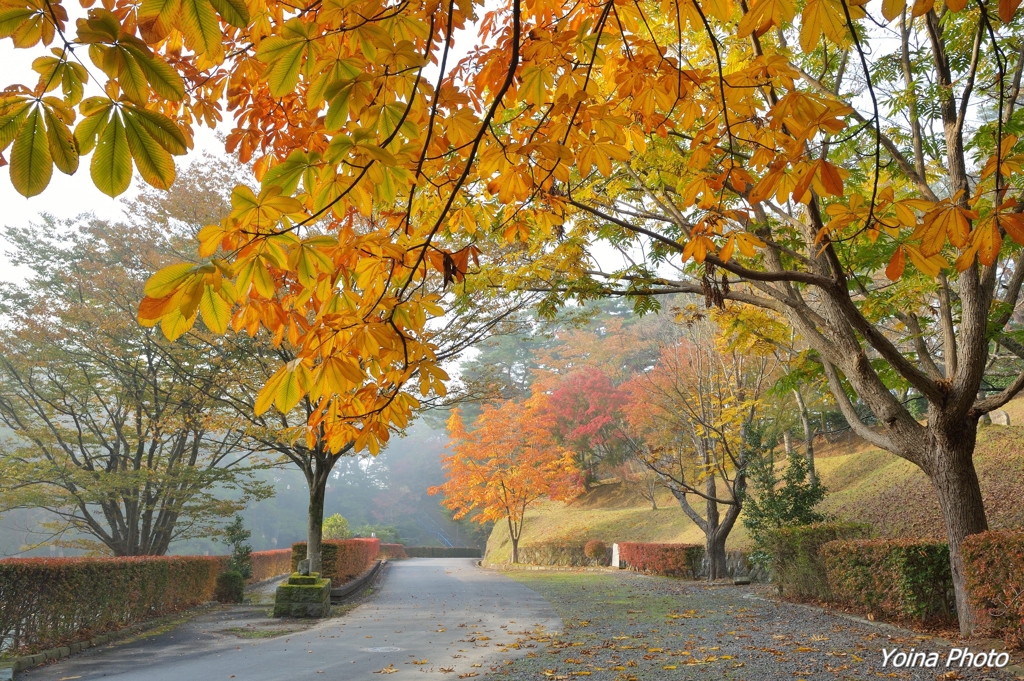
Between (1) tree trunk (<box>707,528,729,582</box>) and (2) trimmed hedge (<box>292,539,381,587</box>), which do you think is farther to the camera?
(1) tree trunk (<box>707,528,729,582</box>)

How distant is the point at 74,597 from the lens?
675 cm

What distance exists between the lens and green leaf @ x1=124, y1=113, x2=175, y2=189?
0.85 metres

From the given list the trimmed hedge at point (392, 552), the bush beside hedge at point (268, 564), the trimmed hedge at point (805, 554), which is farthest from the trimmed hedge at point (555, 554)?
the trimmed hedge at point (805, 554)

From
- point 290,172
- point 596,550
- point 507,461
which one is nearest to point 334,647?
point 290,172

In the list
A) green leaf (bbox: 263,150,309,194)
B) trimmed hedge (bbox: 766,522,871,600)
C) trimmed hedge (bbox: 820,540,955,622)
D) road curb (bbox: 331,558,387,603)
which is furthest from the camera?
road curb (bbox: 331,558,387,603)

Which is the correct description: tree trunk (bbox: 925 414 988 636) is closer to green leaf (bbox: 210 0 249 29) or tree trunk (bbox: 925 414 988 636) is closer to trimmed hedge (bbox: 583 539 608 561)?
green leaf (bbox: 210 0 249 29)

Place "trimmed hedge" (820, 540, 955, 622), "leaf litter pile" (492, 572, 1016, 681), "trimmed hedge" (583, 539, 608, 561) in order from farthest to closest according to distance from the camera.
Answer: "trimmed hedge" (583, 539, 608, 561), "trimmed hedge" (820, 540, 955, 622), "leaf litter pile" (492, 572, 1016, 681)

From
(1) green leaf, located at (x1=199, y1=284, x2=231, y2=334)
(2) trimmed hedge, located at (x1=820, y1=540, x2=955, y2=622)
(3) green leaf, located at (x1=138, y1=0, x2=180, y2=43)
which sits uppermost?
(3) green leaf, located at (x1=138, y1=0, x2=180, y2=43)

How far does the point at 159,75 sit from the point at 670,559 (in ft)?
46.8

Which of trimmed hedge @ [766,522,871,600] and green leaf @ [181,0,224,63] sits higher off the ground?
green leaf @ [181,0,224,63]

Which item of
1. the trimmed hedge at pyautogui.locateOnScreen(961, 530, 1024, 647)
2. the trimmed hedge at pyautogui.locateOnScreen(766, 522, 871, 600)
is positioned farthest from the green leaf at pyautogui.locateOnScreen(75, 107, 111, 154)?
the trimmed hedge at pyautogui.locateOnScreen(766, 522, 871, 600)

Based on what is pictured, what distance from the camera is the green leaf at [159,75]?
34.0 inches

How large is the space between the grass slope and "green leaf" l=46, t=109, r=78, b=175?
12.0 meters

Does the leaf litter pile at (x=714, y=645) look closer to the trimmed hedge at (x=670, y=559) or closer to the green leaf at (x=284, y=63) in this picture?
the trimmed hedge at (x=670, y=559)
